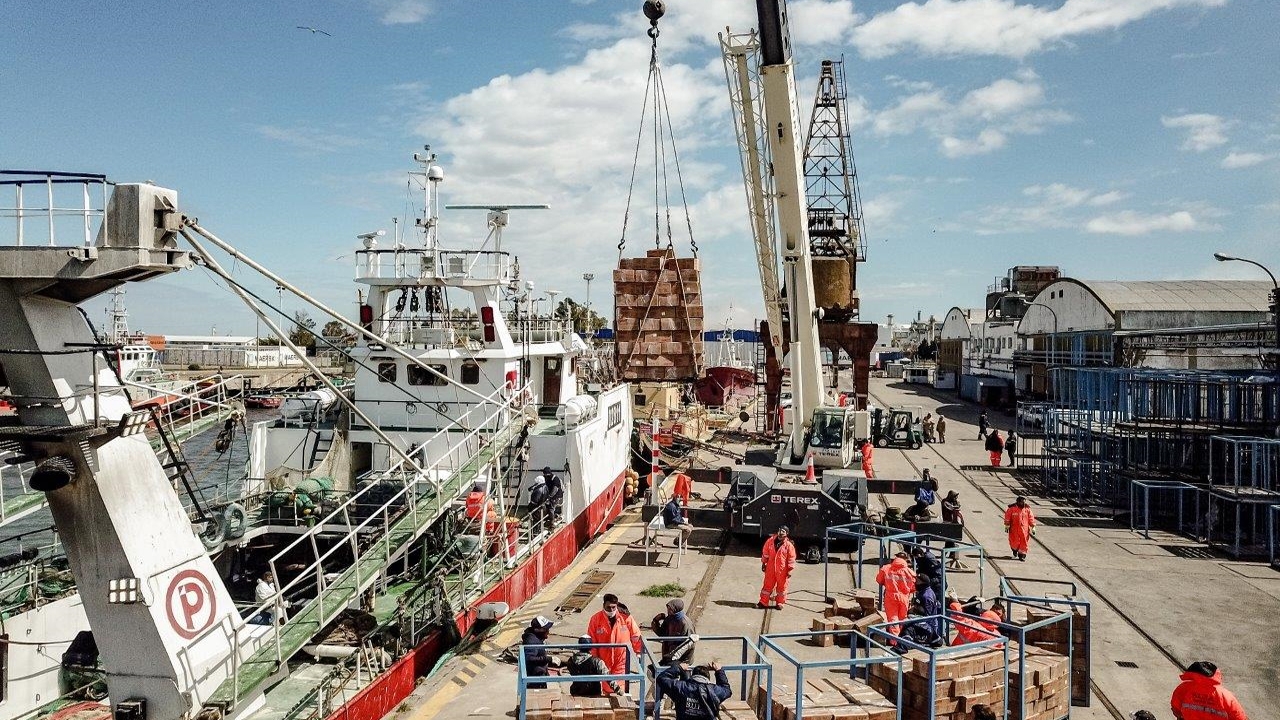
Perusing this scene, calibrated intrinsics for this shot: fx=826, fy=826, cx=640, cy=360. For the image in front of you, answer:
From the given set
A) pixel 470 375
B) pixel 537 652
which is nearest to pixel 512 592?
pixel 537 652

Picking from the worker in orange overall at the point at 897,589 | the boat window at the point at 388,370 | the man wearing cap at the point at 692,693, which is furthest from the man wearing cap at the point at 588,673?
the boat window at the point at 388,370

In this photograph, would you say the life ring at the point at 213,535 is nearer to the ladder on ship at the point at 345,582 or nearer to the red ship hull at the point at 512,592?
the ladder on ship at the point at 345,582

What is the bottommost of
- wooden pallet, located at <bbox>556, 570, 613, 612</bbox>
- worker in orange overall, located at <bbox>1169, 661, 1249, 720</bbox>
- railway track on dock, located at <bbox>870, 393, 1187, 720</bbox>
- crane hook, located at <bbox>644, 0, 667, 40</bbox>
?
railway track on dock, located at <bbox>870, 393, 1187, 720</bbox>

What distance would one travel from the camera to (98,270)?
670 centimetres

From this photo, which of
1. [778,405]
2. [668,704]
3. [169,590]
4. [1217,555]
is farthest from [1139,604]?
[778,405]

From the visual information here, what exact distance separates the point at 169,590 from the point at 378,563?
269 centimetres

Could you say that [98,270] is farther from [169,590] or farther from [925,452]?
[925,452]

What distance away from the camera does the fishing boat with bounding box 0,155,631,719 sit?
6.85 metres

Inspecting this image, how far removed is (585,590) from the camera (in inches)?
555

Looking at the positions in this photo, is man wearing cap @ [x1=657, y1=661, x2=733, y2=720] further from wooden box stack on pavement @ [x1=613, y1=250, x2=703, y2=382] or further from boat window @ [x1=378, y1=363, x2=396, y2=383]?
wooden box stack on pavement @ [x1=613, y1=250, x2=703, y2=382]

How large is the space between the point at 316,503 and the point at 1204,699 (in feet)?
38.2

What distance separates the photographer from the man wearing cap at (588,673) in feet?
27.7

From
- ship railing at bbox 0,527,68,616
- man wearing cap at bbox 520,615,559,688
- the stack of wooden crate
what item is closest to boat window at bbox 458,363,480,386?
ship railing at bbox 0,527,68,616

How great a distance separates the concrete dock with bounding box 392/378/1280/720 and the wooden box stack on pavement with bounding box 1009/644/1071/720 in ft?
3.19
